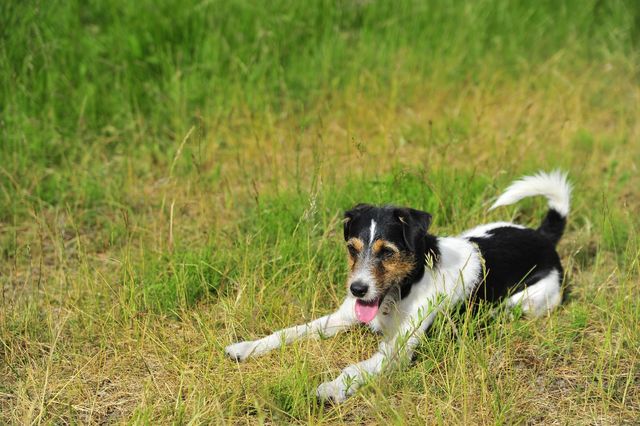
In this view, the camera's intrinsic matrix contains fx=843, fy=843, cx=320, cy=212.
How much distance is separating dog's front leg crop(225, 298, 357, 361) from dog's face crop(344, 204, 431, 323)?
21cm

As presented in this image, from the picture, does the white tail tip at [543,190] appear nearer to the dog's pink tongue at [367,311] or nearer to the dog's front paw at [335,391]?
the dog's pink tongue at [367,311]

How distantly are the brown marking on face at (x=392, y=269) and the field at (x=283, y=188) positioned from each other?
34cm

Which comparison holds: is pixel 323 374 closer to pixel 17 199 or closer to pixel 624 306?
pixel 624 306

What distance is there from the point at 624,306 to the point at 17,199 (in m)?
4.20

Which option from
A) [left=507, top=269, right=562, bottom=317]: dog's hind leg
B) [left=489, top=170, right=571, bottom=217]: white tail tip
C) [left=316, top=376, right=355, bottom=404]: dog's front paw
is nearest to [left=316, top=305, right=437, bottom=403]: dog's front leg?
[left=316, top=376, right=355, bottom=404]: dog's front paw

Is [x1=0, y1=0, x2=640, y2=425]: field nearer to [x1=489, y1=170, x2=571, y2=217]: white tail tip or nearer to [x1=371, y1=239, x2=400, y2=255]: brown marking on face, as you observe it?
[x1=489, y1=170, x2=571, y2=217]: white tail tip

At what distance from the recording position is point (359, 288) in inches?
168

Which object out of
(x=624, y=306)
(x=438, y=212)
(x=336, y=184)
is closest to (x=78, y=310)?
(x=336, y=184)

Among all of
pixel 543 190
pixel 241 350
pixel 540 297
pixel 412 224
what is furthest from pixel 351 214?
pixel 543 190

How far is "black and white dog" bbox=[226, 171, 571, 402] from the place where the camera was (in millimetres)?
4328

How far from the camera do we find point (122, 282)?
5.06 metres

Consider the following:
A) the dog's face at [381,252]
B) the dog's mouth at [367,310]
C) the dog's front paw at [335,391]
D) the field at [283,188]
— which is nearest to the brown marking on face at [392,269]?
the dog's face at [381,252]

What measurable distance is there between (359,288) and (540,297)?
1.37 metres

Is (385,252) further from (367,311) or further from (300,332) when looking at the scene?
(300,332)
